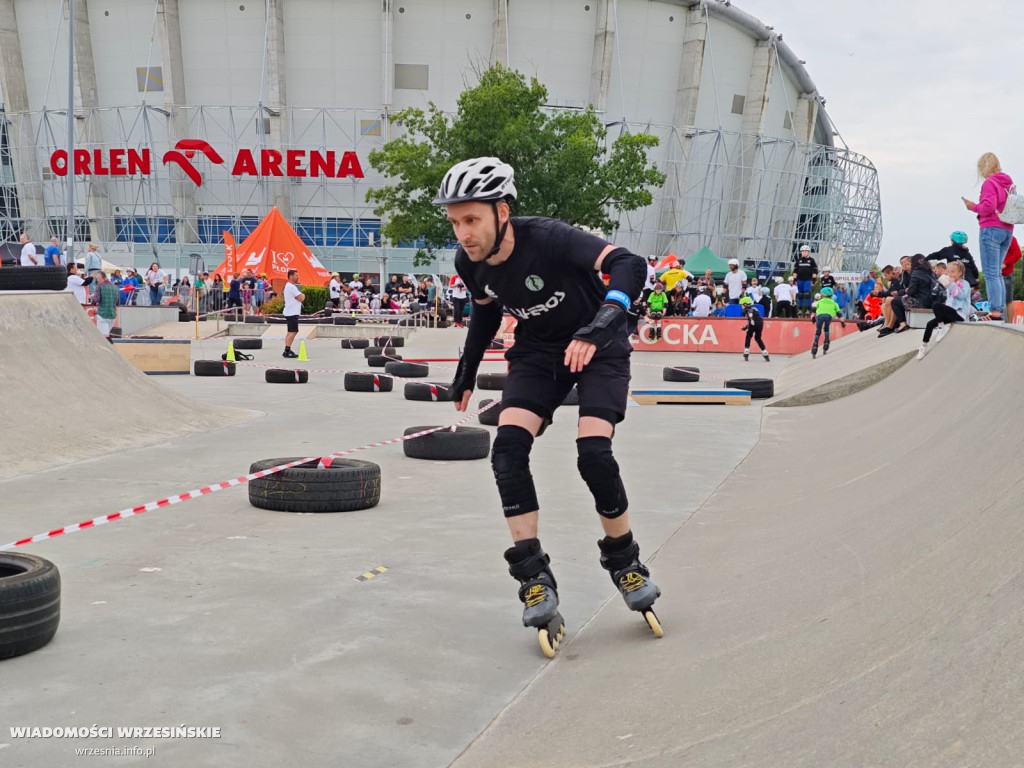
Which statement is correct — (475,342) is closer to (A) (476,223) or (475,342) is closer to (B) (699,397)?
(A) (476,223)

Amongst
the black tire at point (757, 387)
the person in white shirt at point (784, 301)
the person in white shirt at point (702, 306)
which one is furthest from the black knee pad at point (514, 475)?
the person in white shirt at point (784, 301)

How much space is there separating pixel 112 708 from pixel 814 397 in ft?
42.5

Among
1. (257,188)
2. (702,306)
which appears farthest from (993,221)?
(257,188)

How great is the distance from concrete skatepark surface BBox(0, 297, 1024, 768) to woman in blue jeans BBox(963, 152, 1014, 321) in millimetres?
4262

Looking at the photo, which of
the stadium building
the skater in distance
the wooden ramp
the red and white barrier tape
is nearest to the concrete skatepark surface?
the red and white barrier tape

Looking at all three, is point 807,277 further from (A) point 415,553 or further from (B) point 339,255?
(B) point 339,255

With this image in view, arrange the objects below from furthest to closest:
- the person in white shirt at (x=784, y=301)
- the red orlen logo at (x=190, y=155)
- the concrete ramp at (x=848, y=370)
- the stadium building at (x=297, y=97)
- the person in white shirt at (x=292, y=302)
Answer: the stadium building at (x=297, y=97) < the red orlen logo at (x=190, y=155) < the person in white shirt at (x=784, y=301) < the person in white shirt at (x=292, y=302) < the concrete ramp at (x=848, y=370)

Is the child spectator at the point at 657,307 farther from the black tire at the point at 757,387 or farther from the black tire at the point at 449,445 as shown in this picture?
the black tire at the point at 449,445

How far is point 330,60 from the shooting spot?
62156 mm

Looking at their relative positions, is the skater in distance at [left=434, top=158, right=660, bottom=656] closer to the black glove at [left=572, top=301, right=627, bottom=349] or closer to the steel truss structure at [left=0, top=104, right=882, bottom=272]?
the black glove at [left=572, top=301, right=627, bottom=349]

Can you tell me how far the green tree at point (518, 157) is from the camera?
43500 millimetres

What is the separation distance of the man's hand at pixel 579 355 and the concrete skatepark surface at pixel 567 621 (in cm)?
113

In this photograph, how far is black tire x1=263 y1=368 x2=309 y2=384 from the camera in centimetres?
1773

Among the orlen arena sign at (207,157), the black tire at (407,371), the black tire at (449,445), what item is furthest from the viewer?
the orlen arena sign at (207,157)
